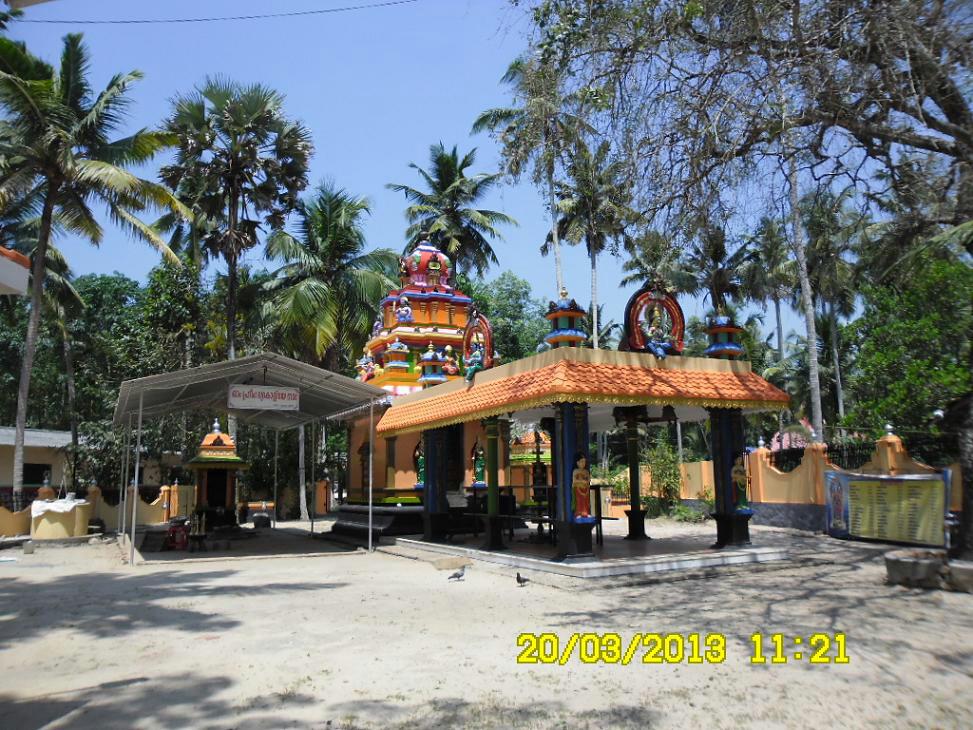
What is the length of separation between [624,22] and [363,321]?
852 inches

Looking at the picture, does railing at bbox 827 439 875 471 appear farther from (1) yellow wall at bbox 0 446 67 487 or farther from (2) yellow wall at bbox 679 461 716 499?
(1) yellow wall at bbox 0 446 67 487

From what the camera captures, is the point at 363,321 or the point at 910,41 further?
the point at 363,321

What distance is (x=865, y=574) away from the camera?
1060 cm

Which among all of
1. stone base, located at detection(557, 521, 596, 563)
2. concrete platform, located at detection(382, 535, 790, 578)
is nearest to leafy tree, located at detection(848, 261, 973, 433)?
concrete platform, located at detection(382, 535, 790, 578)

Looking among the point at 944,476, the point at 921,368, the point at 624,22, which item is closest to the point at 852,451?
the point at 921,368

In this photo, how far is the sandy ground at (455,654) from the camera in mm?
5008

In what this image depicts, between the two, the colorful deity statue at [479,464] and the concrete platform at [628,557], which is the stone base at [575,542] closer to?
the concrete platform at [628,557]

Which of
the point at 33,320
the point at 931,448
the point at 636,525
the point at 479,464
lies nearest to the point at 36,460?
the point at 33,320

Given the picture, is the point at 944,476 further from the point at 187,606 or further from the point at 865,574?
the point at 187,606

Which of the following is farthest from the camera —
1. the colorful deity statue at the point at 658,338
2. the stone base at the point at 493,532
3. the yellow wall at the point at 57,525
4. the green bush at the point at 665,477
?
the green bush at the point at 665,477

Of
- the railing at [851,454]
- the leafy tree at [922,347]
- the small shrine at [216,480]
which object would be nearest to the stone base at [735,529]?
the railing at [851,454]

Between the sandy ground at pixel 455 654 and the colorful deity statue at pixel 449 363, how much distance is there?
336 inches
